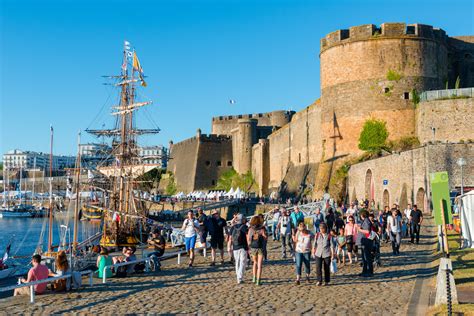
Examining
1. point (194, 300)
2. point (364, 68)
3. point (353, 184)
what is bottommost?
point (194, 300)

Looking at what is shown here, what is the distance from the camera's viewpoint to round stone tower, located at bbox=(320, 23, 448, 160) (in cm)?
3734

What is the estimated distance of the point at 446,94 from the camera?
112 ft

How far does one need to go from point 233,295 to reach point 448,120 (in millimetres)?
25037

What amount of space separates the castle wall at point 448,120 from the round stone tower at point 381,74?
3.80 meters

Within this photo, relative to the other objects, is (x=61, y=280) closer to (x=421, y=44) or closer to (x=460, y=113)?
(x=460, y=113)

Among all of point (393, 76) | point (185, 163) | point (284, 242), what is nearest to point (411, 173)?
point (393, 76)

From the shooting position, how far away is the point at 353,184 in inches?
1474

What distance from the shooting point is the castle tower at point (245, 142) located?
75250 millimetres

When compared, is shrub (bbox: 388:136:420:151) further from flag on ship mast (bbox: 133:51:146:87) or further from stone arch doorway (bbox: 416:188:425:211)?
flag on ship mast (bbox: 133:51:146:87)

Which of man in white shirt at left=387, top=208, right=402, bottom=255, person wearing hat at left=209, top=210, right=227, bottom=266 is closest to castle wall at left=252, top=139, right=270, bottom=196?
man in white shirt at left=387, top=208, right=402, bottom=255

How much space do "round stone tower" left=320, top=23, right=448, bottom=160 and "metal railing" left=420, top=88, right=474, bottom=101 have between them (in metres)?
1.73

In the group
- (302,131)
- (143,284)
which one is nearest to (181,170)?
(302,131)

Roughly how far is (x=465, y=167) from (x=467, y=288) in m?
17.6

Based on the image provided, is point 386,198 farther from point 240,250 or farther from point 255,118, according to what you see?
point 255,118
